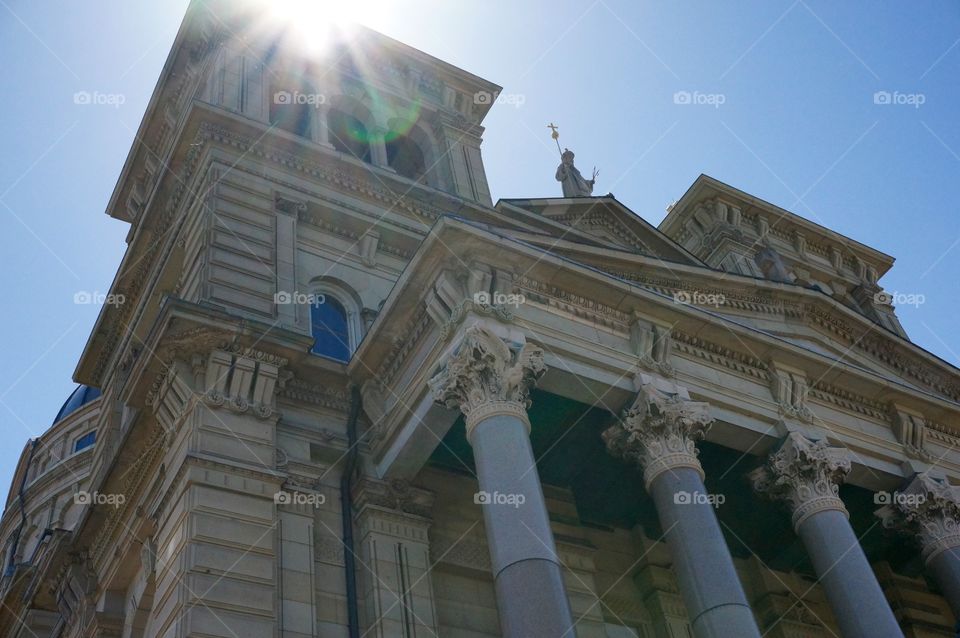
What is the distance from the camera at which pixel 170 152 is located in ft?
84.5

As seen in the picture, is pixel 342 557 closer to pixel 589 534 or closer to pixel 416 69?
pixel 589 534

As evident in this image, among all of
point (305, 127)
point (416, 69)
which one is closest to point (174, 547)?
point (305, 127)

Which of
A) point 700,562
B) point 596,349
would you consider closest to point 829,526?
point 700,562

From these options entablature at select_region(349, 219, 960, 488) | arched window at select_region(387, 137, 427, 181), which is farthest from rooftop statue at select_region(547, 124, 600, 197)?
entablature at select_region(349, 219, 960, 488)

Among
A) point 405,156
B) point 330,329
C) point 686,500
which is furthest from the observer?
point 405,156

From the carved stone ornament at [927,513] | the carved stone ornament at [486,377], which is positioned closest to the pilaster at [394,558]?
the carved stone ornament at [486,377]

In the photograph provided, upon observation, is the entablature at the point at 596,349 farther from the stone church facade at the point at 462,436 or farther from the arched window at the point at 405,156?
the arched window at the point at 405,156

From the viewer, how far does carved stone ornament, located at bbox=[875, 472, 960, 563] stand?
20.0m

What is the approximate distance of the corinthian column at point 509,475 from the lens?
1355 centimetres

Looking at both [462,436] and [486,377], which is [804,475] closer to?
[462,436]

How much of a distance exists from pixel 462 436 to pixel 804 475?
6264 mm

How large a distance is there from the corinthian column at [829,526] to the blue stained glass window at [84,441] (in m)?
42.2

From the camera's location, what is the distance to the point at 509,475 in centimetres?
1503

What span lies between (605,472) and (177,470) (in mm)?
8430
